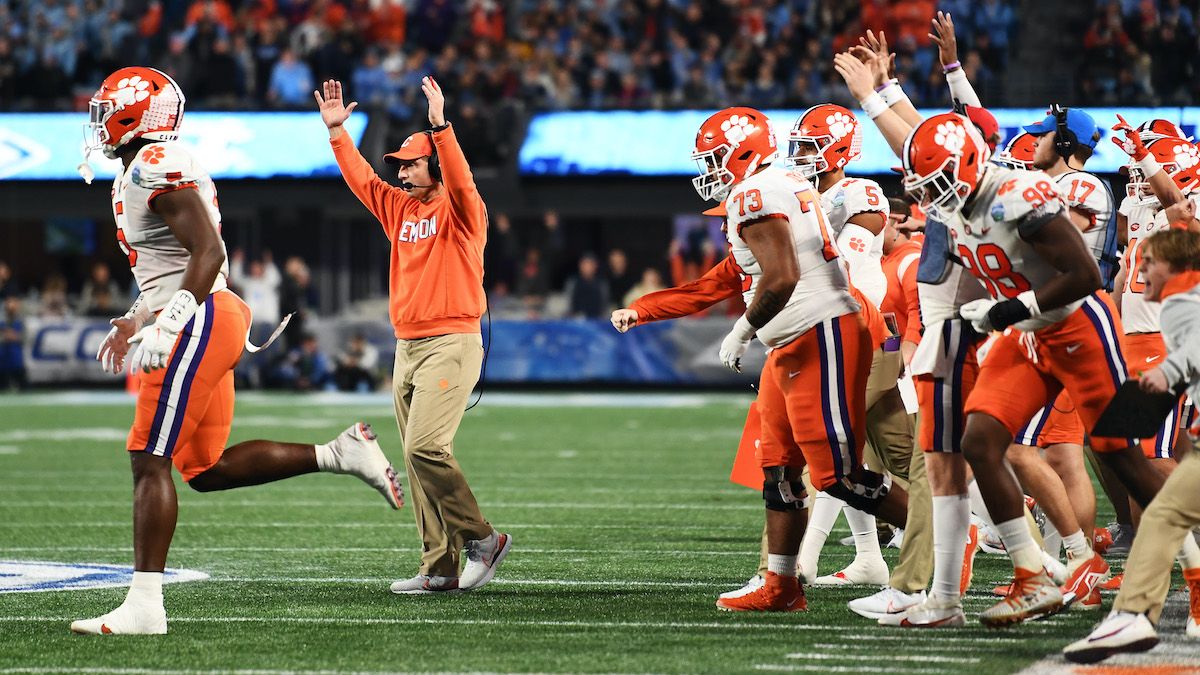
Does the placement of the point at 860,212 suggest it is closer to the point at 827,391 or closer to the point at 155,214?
the point at 827,391

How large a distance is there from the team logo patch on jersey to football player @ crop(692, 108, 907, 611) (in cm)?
229

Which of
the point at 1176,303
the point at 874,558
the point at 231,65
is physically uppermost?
the point at 231,65

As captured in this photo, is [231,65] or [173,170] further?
[231,65]

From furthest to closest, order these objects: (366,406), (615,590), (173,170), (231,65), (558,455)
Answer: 1. (231,65)
2. (366,406)
3. (558,455)
4. (615,590)
5. (173,170)

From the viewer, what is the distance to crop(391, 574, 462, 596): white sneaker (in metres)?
5.80

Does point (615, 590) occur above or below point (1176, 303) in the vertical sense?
below

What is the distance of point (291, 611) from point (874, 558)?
2.20 meters

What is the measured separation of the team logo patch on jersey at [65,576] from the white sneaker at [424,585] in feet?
2.83

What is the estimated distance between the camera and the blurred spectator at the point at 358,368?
17.8m

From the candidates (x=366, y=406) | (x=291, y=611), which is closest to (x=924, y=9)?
(x=366, y=406)

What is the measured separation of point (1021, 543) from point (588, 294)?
13.2 metres

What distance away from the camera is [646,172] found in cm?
1836

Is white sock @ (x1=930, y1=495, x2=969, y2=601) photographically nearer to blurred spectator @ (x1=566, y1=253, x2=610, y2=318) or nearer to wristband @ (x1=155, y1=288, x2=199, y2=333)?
wristband @ (x1=155, y1=288, x2=199, y2=333)

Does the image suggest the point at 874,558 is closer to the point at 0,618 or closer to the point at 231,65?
the point at 0,618
